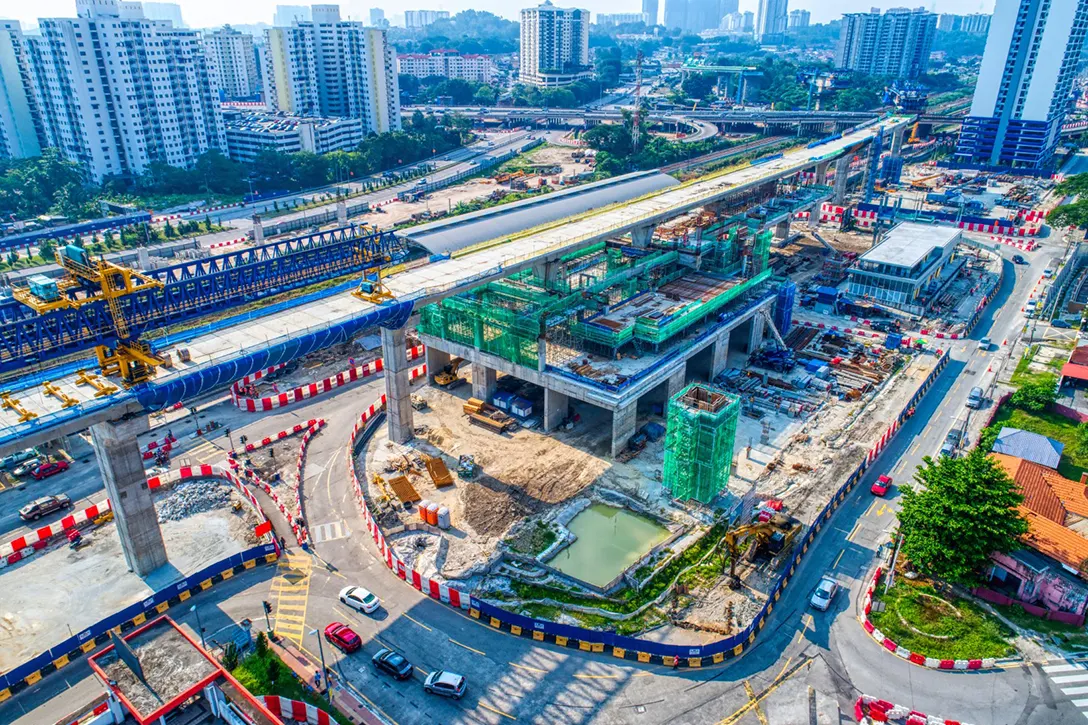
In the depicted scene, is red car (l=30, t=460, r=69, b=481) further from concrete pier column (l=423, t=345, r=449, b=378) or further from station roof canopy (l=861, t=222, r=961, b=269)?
station roof canopy (l=861, t=222, r=961, b=269)

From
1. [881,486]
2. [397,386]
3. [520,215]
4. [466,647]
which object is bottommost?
[466,647]

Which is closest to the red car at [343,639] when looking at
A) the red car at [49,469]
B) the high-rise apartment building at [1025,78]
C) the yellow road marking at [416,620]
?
the yellow road marking at [416,620]

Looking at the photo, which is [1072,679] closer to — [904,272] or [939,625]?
[939,625]

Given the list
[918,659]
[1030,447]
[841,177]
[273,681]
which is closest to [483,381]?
[273,681]

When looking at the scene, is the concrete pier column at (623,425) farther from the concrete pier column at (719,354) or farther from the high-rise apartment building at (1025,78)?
the high-rise apartment building at (1025,78)

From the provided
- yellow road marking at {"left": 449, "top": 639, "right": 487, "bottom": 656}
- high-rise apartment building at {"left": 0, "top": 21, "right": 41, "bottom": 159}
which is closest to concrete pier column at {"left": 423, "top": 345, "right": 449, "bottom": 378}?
yellow road marking at {"left": 449, "top": 639, "right": 487, "bottom": 656}
